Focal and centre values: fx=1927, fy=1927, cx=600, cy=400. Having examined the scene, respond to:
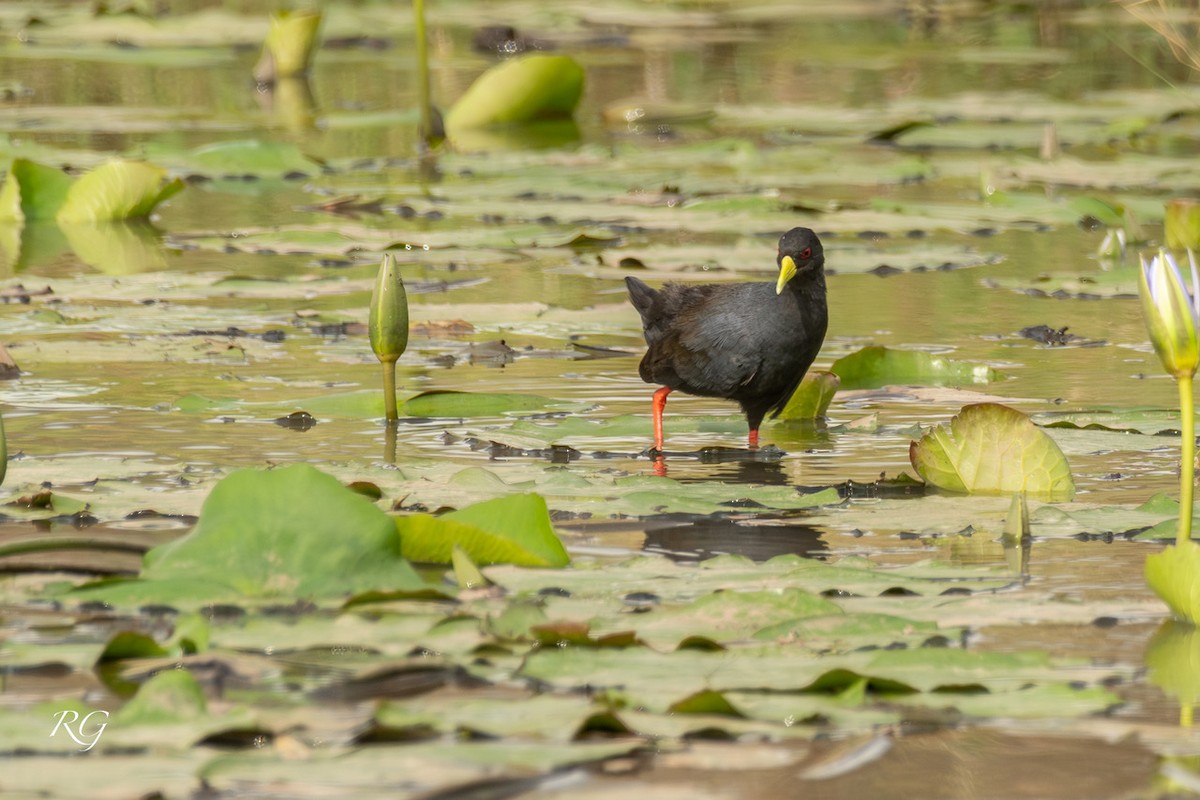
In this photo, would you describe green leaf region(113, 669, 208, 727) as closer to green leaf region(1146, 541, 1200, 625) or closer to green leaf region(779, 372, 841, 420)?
green leaf region(1146, 541, 1200, 625)

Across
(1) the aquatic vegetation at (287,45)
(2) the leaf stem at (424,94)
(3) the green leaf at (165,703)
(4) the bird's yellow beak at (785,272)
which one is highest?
(1) the aquatic vegetation at (287,45)

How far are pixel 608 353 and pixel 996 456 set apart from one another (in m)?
2.18

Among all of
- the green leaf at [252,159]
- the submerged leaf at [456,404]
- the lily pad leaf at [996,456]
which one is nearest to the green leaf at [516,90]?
the green leaf at [252,159]

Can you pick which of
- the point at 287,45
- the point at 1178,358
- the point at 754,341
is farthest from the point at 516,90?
the point at 1178,358

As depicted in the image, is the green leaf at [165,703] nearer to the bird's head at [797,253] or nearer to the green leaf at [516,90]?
the bird's head at [797,253]

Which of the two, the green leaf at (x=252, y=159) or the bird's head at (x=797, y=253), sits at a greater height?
the green leaf at (x=252, y=159)

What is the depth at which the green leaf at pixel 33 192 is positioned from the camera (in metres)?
7.67

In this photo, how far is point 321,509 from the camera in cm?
318

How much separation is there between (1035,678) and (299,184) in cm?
709

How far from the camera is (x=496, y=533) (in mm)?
3359

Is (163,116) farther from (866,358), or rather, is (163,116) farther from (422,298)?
(866,358)

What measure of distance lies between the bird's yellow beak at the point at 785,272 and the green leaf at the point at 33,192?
366 cm

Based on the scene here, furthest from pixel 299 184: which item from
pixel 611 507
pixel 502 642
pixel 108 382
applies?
pixel 502 642

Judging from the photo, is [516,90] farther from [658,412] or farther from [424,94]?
[658,412]
